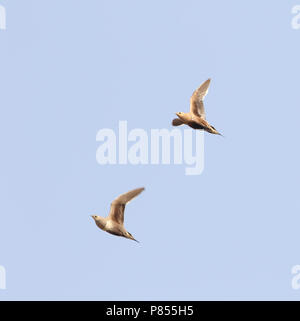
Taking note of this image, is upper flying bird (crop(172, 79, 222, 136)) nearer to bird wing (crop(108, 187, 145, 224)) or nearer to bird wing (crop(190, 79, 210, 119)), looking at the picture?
bird wing (crop(190, 79, 210, 119))

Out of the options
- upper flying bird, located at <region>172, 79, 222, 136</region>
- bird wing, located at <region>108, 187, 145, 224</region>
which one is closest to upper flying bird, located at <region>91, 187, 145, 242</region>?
bird wing, located at <region>108, 187, 145, 224</region>

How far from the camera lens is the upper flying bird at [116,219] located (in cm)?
3465

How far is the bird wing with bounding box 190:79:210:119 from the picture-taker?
39281mm

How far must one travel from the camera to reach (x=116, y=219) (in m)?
35.0

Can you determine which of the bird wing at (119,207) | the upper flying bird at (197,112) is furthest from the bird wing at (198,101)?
the bird wing at (119,207)

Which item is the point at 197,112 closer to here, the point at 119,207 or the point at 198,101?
the point at 198,101

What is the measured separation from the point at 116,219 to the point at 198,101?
8.26m

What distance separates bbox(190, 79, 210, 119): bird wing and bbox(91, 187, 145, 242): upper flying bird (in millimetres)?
7079

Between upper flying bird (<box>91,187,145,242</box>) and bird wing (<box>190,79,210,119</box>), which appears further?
bird wing (<box>190,79,210,119</box>)

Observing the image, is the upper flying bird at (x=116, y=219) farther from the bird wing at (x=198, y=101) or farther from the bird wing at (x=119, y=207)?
the bird wing at (x=198, y=101)

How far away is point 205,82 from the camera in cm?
3981

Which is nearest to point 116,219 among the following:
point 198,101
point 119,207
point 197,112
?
point 119,207
